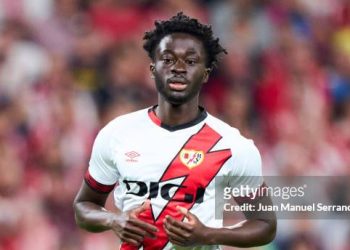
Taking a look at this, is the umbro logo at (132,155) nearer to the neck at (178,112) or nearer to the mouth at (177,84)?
the neck at (178,112)

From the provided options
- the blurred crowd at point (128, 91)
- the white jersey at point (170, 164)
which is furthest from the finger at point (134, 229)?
the blurred crowd at point (128, 91)

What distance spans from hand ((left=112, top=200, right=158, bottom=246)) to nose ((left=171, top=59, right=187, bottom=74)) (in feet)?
2.31

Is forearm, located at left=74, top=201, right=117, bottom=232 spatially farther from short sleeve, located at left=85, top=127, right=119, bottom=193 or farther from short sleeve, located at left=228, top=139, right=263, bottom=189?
short sleeve, located at left=228, top=139, right=263, bottom=189

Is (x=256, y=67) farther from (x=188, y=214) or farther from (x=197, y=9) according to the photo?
(x=188, y=214)

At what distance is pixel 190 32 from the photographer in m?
5.82

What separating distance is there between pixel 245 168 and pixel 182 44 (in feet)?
2.35

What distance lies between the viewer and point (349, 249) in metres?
9.70

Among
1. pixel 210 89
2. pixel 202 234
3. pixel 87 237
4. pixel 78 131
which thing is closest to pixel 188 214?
pixel 202 234

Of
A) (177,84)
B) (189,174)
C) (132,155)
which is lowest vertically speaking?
(189,174)

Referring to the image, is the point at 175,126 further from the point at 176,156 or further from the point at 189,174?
the point at 189,174

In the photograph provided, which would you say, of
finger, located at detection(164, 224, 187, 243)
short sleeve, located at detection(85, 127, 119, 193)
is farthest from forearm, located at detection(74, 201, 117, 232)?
finger, located at detection(164, 224, 187, 243)

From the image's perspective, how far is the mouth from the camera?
226 inches

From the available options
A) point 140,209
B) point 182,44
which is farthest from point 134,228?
point 182,44

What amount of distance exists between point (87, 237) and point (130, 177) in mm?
3693
